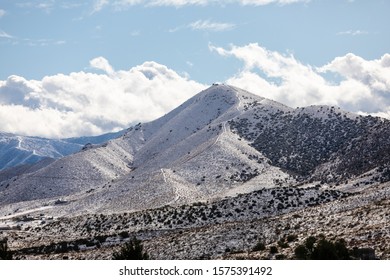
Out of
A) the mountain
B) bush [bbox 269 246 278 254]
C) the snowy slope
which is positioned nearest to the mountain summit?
the snowy slope

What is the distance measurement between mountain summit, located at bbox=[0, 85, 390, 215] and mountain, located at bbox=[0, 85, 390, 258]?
15.4 inches

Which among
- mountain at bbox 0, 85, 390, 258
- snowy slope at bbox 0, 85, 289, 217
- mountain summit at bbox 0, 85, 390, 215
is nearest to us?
mountain at bbox 0, 85, 390, 258

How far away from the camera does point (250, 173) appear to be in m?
125

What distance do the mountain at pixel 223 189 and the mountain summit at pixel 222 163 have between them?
392mm

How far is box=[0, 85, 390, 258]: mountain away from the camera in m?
46.9

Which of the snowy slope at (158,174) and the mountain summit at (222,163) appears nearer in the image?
the snowy slope at (158,174)

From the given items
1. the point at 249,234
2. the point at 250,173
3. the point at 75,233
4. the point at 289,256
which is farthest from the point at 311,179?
the point at 289,256

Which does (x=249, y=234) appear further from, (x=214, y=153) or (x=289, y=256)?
(x=214, y=153)

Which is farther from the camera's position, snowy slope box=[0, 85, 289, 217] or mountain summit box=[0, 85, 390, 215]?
mountain summit box=[0, 85, 390, 215]

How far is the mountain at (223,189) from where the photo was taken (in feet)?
154

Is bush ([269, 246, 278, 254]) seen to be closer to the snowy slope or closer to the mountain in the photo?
the mountain

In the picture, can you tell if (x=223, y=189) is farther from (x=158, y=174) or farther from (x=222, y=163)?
(x=158, y=174)

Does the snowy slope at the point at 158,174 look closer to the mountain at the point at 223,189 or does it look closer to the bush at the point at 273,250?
the mountain at the point at 223,189

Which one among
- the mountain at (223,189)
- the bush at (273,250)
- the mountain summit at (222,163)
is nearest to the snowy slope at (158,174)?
the mountain summit at (222,163)
